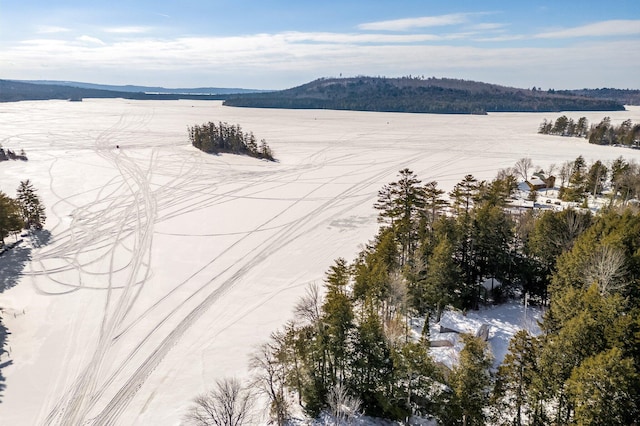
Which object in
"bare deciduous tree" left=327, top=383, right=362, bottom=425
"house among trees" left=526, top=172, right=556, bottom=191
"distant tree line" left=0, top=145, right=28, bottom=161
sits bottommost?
"bare deciduous tree" left=327, top=383, right=362, bottom=425

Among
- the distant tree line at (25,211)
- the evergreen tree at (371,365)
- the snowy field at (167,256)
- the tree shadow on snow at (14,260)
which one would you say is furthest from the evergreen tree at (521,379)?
the distant tree line at (25,211)

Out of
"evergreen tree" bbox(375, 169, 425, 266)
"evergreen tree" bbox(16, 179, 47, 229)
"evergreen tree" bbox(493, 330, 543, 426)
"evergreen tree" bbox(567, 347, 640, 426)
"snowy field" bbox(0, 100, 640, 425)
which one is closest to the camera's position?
"evergreen tree" bbox(567, 347, 640, 426)

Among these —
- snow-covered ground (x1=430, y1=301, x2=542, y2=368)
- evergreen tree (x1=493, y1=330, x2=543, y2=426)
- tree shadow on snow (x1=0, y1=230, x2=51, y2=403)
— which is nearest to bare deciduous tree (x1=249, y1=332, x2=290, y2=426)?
snow-covered ground (x1=430, y1=301, x2=542, y2=368)

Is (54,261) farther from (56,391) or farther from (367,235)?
(367,235)

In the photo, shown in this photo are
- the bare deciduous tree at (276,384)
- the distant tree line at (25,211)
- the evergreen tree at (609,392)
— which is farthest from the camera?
the distant tree line at (25,211)

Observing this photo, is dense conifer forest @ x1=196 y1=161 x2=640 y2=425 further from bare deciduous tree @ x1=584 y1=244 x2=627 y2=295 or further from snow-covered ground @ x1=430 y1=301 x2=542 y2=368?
snow-covered ground @ x1=430 y1=301 x2=542 y2=368

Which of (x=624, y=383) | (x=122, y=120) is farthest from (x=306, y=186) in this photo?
(x=122, y=120)

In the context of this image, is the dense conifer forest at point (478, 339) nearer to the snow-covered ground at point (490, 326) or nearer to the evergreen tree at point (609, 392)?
the evergreen tree at point (609, 392)
